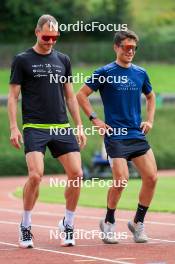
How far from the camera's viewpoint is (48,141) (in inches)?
477

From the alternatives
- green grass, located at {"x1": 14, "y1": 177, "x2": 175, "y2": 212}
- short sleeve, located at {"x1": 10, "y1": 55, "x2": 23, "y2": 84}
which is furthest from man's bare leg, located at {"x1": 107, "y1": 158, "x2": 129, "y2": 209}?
green grass, located at {"x1": 14, "y1": 177, "x2": 175, "y2": 212}

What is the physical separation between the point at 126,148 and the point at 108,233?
3.49 ft

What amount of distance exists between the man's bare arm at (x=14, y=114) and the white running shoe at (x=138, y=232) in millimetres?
1877

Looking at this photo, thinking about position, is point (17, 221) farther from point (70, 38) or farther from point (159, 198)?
point (70, 38)

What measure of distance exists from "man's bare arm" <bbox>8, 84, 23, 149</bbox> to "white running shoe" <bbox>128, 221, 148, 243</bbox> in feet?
6.16

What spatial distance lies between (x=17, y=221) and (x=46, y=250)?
479 centimetres

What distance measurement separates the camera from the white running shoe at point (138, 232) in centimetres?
1254

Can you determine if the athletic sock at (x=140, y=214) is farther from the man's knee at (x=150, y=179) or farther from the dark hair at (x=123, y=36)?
the dark hair at (x=123, y=36)

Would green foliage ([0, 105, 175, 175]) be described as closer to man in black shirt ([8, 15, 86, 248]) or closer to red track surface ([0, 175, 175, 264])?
red track surface ([0, 175, 175, 264])

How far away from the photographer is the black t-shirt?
39.5ft

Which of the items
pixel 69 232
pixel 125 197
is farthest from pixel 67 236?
pixel 125 197

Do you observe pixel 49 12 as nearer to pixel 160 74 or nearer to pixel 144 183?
pixel 160 74

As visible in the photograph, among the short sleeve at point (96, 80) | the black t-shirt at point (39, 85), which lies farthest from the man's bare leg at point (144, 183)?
the black t-shirt at point (39, 85)

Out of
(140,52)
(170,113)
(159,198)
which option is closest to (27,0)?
(140,52)
